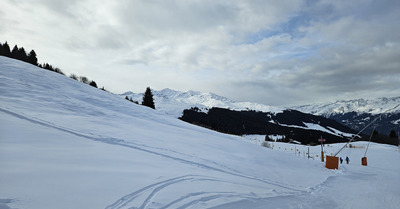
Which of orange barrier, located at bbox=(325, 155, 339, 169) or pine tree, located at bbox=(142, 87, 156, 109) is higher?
pine tree, located at bbox=(142, 87, 156, 109)

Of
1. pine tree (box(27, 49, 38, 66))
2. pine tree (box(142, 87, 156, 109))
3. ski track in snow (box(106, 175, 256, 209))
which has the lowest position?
ski track in snow (box(106, 175, 256, 209))

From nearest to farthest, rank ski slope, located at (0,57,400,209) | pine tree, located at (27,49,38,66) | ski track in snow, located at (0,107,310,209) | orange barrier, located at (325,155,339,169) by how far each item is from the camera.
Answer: ski slope, located at (0,57,400,209) < ski track in snow, located at (0,107,310,209) < orange barrier, located at (325,155,339,169) < pine tree, located at (27,49,38,66)

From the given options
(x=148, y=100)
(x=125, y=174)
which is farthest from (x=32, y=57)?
(x=125, y=174)

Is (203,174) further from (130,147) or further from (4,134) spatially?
(4,134)

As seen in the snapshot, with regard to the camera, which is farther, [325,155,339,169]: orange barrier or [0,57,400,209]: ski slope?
[325,155,339,169]: orange barrier

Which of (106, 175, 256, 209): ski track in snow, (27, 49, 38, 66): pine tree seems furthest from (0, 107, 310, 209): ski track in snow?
(27, 49, 38, 66): pine tree

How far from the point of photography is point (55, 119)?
41.1 ft

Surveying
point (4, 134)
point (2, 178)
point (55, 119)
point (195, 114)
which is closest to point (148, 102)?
point (55, 119)

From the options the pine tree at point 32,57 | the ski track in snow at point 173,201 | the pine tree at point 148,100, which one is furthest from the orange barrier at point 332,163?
the pine tree at point 32,57

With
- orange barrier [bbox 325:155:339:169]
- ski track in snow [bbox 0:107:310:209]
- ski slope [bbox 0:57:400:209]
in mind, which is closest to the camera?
ski slope [bbox 0:57:400:209]

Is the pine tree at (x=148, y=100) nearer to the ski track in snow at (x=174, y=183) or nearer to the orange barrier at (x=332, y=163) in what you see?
the ski track in snow at (x=174, y=183)

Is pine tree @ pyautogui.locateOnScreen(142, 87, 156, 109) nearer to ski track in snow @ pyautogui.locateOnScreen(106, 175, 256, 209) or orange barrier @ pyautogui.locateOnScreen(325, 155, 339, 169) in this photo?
orange barrier @ pyautogui.locateOnScreen(325, 155, 339, 169)

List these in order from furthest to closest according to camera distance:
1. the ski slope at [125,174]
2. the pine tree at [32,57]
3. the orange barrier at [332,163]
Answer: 1. the pine tree at [32,57]
2. the orange barrier at [332,163]
3. the ski slope at [125,174]

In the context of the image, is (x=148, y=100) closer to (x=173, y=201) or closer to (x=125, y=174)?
(x=125, y=174)
